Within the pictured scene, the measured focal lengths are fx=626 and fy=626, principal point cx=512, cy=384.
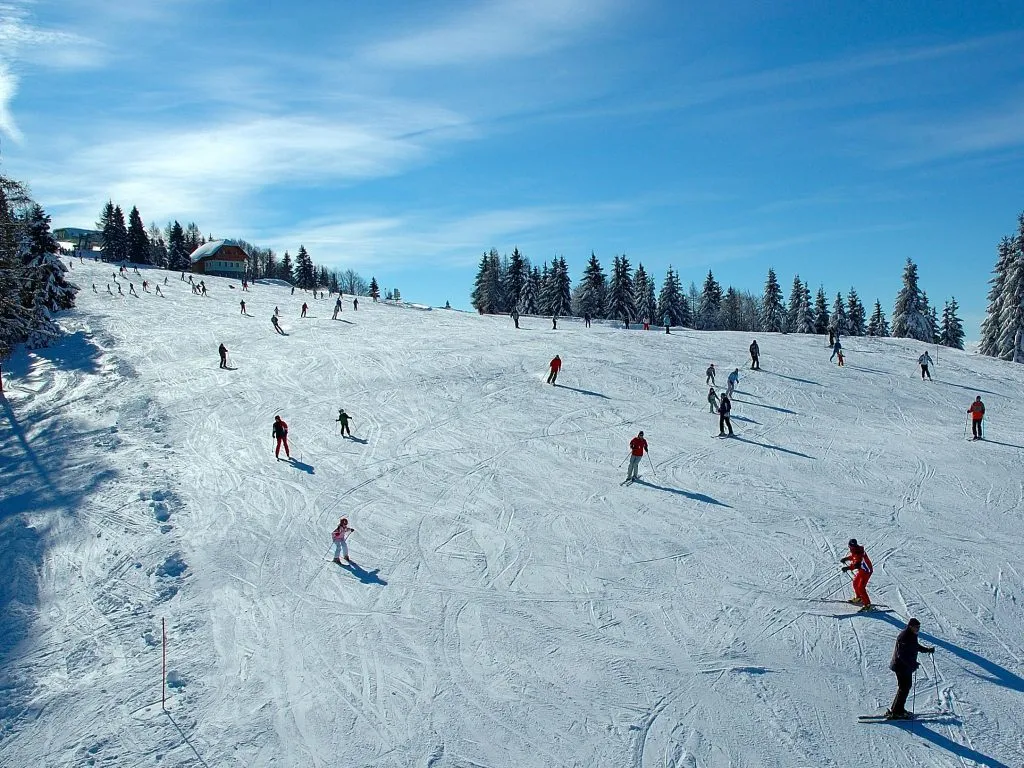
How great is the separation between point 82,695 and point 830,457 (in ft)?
64.9

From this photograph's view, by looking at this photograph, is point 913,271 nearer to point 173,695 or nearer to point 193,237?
point 173,695

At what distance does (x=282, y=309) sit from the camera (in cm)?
5316

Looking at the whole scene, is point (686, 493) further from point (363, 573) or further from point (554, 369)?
point (554, 369)

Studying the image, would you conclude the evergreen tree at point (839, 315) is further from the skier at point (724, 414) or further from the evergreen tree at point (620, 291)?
the skier at point (724, 414)

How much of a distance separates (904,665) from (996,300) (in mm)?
55985

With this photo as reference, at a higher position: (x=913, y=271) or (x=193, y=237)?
(x=193, y=237)

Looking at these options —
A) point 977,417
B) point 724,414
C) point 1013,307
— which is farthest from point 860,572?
point 1013,307

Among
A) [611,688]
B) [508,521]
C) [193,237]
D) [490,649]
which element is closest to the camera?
[611,688]

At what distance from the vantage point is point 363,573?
43.0 feet

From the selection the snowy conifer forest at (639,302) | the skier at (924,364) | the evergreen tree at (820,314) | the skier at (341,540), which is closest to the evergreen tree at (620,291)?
the snowy conifer forest at (639,302)

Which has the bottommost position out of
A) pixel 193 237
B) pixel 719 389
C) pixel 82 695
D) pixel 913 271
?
pixel 82 695

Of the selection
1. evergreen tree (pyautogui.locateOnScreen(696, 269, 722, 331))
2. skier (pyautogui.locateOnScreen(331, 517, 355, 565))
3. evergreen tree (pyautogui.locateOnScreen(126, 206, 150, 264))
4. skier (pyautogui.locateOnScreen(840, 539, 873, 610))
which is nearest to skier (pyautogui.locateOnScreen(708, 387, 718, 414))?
skier (pyautogui.locateOnScreen(840, 539, 873, 610))

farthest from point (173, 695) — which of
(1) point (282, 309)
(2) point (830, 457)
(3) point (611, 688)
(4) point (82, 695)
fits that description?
(1) point (282, 309)

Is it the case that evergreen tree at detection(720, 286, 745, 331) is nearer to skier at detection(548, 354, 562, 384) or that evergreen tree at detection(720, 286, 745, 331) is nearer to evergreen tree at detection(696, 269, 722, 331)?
evergreen tree at detection(696, 269, 722, 331)
